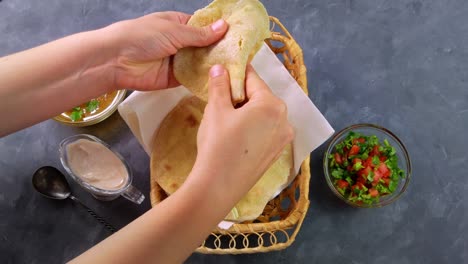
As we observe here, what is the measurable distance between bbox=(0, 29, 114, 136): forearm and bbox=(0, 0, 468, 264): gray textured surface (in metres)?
0.39

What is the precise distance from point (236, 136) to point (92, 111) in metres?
0.72

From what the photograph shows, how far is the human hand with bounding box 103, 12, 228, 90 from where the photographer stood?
102cm

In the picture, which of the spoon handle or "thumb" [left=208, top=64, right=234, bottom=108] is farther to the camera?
the spoon handle

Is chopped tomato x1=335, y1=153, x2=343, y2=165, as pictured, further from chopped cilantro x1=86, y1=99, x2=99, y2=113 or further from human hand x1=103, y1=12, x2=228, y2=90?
chopped cilantro x1=86, y1=99, x2=99, y2=113

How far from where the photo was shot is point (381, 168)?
1.28 m

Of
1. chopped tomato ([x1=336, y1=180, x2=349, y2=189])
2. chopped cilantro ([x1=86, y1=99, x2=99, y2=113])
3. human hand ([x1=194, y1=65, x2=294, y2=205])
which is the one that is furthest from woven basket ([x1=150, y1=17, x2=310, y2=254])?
chopped cilantro ([x1=86, y1=99, x2=99, y2=113])

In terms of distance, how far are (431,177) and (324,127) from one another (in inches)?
21.0

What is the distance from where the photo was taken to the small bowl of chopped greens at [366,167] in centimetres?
128

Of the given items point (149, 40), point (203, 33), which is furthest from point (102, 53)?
point (203, 33)

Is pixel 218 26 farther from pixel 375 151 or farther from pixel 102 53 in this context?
Answer: pixel 375 151

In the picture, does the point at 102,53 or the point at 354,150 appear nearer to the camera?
the point at 102,53

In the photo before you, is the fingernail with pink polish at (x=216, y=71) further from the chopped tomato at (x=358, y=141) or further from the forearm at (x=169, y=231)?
the chopped tomato at (x=358, y=141)

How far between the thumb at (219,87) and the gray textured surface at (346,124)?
579mm

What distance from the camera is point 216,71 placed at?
0.97 meters
